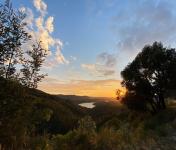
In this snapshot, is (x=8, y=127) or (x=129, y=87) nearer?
(x=8, y=127)

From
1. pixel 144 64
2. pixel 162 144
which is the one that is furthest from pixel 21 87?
pixel 144 64

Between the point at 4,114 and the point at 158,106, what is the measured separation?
1420 inches

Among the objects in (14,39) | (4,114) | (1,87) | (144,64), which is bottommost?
(4,114)

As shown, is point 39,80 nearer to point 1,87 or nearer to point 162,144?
point 1,87

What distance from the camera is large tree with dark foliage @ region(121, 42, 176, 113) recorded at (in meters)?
43.3

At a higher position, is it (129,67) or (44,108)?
(129,67)

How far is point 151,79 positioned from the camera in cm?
4422

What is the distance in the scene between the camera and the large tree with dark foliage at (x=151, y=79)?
43281 mm

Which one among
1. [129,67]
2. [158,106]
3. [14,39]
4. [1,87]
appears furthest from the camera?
[129,67]

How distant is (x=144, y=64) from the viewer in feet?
148

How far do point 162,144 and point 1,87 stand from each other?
1074 cm

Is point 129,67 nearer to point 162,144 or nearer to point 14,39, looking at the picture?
point 162,144

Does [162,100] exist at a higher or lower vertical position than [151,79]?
lower

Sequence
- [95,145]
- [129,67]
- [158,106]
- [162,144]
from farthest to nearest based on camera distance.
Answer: [129,67] < [158,106] < [162,144] < [95,145]
